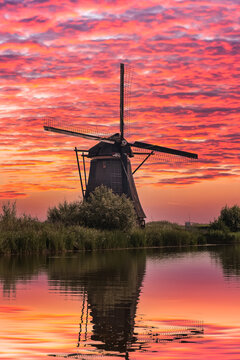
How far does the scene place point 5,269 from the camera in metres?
25.0

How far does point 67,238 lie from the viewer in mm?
38281

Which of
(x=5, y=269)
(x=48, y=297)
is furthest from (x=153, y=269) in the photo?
(x=48, y=297)

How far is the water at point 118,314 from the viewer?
9297 mm

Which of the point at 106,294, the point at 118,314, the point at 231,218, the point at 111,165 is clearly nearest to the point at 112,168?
the point at 111,165

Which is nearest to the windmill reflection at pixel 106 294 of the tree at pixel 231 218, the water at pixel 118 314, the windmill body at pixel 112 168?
the water at pixel 118 314

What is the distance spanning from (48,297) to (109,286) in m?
3.31

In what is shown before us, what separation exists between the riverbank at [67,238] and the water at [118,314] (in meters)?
10.2

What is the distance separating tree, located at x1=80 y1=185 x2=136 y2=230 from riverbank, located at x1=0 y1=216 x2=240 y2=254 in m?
1.00

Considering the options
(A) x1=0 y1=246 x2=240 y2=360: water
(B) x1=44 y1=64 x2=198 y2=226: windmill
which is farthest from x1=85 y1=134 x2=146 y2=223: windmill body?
(A) x1=0 y1=246 x2=240 y2=360: water

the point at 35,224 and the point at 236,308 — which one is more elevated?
the point at 35,224

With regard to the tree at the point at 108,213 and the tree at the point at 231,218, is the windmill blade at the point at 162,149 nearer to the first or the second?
the tree at the point at 108,213

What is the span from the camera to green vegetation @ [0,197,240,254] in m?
35.3

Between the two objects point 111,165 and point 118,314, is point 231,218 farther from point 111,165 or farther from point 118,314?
point 118,314

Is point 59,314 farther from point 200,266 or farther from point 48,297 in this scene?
point 200,266
